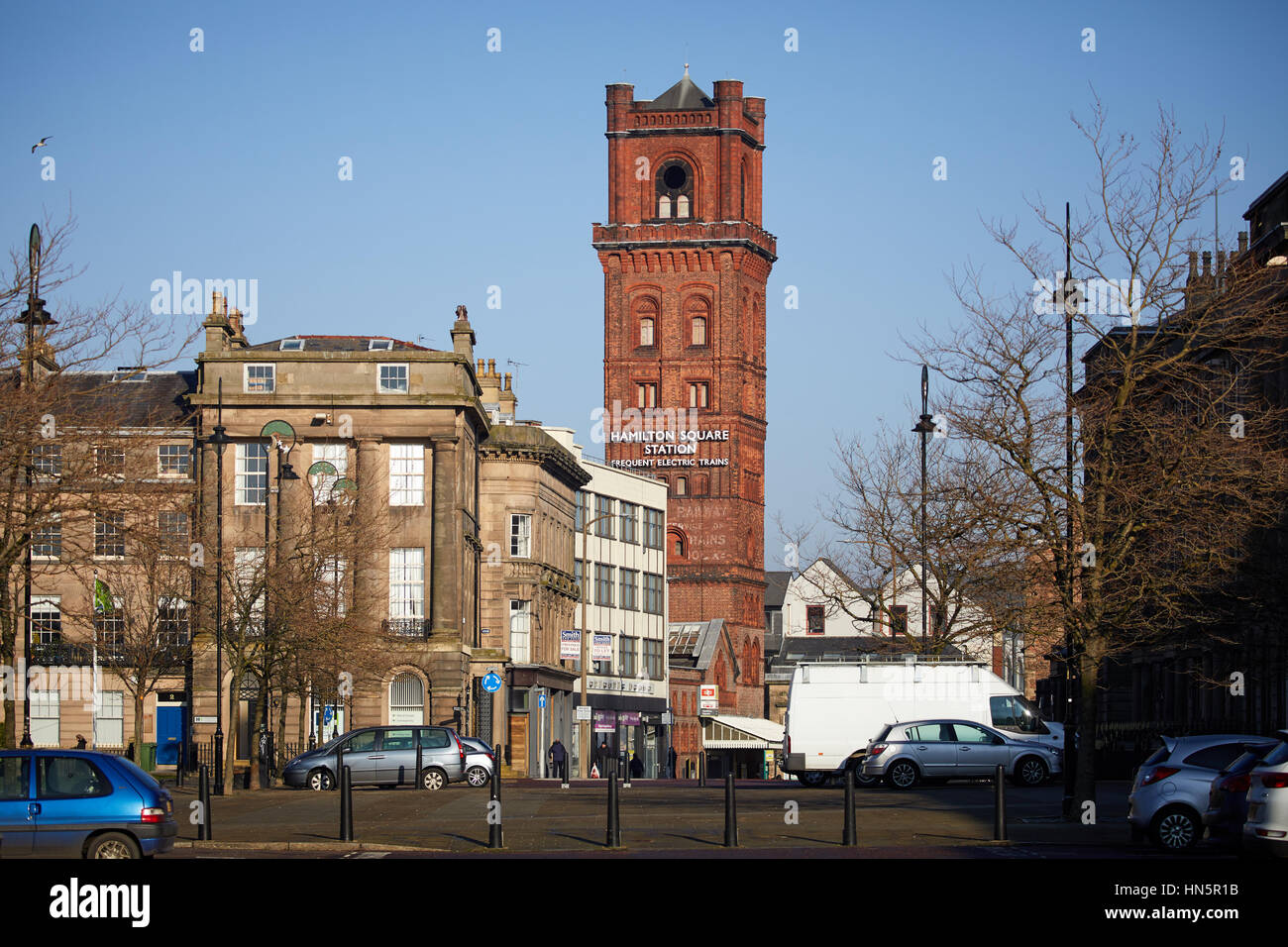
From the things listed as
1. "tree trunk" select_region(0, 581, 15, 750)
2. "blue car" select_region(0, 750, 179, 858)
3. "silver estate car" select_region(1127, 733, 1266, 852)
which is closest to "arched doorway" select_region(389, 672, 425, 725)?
"tree trunk" select_region(0, 581, 15, 750)

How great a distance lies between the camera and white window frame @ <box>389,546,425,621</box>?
64812mm

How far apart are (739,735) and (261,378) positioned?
45408 millimetres

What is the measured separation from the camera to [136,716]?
54750 millimetres

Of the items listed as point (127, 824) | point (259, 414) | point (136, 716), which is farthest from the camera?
point (259, 414)

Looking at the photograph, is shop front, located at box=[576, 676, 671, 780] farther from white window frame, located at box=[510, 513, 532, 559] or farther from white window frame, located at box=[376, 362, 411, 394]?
white window frame, located at box=[376, 362, 411, 394]

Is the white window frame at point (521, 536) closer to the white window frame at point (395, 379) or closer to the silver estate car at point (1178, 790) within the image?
the white window frame at point (395, 379)

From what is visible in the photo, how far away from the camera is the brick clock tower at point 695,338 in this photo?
373 feet

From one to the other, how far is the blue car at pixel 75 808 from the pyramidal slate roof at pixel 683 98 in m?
101

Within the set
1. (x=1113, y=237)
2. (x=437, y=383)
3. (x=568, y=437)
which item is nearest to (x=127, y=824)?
(x=1113, y=237)

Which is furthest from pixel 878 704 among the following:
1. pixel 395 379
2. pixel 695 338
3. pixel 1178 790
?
pixel 695 338

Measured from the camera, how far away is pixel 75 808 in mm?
18641

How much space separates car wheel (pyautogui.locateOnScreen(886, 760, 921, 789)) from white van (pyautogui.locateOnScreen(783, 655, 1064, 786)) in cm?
329
